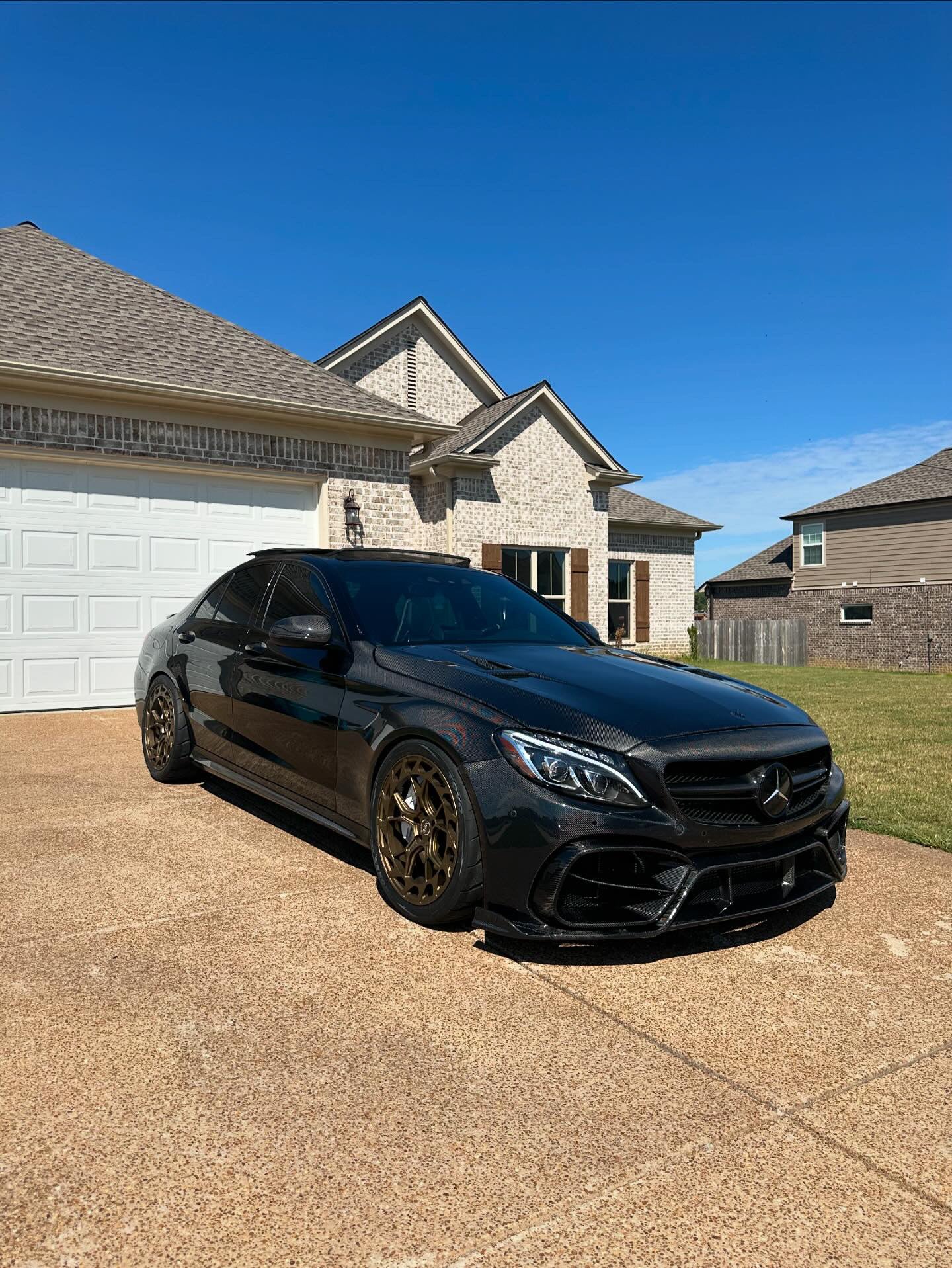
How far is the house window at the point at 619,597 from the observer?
21203mm

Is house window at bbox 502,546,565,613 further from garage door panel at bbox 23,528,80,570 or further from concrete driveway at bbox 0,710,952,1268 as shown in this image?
concrete driveway at bbox 0,710,952,1268

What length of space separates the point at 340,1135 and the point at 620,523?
1996cm

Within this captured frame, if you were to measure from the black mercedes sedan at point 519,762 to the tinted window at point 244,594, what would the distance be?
0.77 feet

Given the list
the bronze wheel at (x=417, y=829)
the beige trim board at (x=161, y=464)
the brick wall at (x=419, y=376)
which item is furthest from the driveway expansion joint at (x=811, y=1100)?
the brick wall at (x=419, y=376)

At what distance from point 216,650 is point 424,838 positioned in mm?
2289

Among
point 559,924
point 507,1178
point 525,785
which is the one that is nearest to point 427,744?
point 525,785

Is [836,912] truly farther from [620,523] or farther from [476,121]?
[620,523]

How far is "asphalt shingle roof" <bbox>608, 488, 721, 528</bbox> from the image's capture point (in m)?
21.2

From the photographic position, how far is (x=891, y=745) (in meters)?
8.10

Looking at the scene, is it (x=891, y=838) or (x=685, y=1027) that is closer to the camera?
(x=685, y=1027)

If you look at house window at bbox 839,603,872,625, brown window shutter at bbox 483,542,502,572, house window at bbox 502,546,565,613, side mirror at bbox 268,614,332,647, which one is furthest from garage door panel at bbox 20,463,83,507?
house window at bbox 839,603,872,625

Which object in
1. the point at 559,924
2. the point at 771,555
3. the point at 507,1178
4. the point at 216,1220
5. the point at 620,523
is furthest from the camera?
the point at 771,555

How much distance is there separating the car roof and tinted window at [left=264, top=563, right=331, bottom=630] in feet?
0.31

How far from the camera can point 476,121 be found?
11.8 meters
